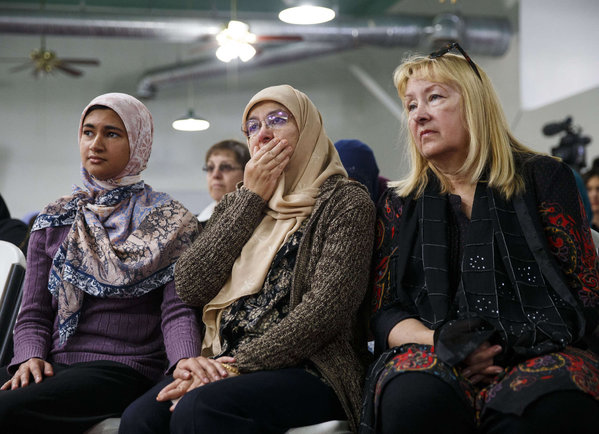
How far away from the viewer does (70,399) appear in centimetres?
166

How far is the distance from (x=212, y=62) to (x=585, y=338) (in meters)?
8.37

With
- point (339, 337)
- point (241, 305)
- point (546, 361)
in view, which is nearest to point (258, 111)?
point (241, 305)

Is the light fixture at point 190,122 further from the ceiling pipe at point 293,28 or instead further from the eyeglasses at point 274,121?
the eyeglasses at point 274,121

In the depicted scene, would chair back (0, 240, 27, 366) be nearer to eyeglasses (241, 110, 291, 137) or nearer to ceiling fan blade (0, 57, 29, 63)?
eyeglasses (241, 110, 291, 137)

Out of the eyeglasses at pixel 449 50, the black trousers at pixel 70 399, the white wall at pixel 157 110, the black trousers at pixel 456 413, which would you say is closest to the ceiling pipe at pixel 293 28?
the white wall at pixel 157 110

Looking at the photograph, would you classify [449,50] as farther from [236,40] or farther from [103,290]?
[236,40]

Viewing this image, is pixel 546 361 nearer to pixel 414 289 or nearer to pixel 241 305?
pixel 414 289

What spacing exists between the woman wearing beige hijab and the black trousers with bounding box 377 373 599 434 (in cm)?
23

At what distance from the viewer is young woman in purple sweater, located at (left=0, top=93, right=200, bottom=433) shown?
5.66 feet

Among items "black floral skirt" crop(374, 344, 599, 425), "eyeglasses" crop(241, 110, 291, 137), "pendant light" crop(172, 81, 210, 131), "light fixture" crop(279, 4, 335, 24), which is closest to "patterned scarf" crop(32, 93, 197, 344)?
"eyeglasses" crop(241, 110, 291, 137)

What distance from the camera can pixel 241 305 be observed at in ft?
5.78

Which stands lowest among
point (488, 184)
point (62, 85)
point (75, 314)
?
point (75, 314)

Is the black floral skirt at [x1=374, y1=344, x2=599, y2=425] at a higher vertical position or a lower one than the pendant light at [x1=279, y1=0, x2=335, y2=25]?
lower

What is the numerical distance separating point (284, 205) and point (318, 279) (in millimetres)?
259
